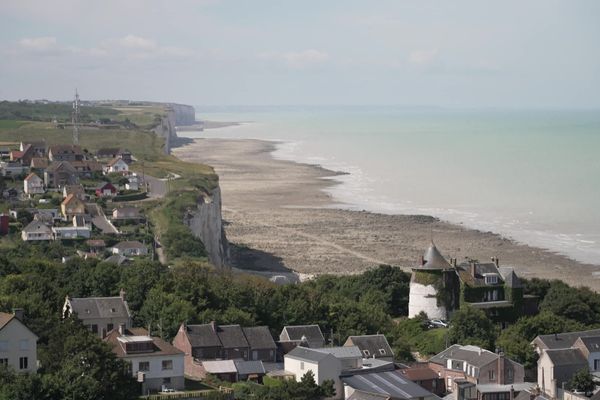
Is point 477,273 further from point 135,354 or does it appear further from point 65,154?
point 65,154

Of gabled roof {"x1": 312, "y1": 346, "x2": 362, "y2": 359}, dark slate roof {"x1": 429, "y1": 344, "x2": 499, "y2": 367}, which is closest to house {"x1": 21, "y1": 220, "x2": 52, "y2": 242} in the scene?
gabled roof {"x1": 312, "y1": 346, "x2": 362, "y2": 359}

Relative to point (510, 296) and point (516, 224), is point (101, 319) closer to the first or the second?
point (510, 296)

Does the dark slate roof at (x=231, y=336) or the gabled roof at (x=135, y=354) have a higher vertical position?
the gabled roof at (x=135, y=354)

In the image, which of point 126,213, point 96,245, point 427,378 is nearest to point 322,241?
point 126,213

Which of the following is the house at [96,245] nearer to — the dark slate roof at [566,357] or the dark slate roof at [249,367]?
the dark slate roof at [249,367]

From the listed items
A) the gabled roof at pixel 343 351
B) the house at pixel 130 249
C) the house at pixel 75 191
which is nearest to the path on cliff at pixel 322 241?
the house at pixel 130 249

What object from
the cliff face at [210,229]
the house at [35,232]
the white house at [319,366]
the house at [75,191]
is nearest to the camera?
the white house at [319,366]
